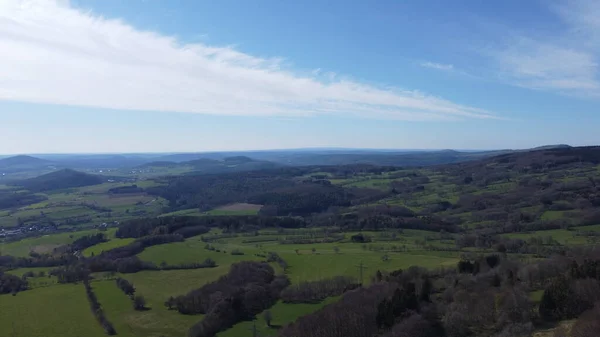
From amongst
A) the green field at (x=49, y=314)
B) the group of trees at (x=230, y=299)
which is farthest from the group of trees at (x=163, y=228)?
the group of trees at (x=230, y=299)

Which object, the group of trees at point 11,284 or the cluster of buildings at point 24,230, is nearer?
the group of trees at point 11,284

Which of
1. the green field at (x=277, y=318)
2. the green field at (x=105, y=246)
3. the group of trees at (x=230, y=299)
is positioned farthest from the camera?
the green field at (x=105, y=246)

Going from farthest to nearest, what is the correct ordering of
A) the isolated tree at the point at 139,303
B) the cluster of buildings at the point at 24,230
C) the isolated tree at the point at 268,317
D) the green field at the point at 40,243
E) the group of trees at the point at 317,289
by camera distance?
the cluster of buildings at the point at 24,230
the green field at the point at 40,243
the isolated tree at the point at 139,303
the group of trees at the point at 317,289
the isolated tree at the point at 268,317

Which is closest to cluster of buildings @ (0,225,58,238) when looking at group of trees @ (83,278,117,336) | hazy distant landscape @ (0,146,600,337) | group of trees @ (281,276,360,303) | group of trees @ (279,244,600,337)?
hazy distant landscape @ (0,146,600,337)

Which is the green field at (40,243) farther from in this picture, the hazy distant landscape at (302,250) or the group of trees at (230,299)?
the group of trees at (230,299)

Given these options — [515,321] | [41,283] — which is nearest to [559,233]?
[515,321]

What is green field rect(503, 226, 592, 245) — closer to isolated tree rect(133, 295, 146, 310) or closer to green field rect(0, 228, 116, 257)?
isolated tree rect(133, 295, 146, 310)

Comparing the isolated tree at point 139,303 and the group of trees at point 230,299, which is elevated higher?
the group of trees at point 230,299

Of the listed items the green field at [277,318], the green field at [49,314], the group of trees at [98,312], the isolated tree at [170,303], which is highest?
the green field at [277,318]

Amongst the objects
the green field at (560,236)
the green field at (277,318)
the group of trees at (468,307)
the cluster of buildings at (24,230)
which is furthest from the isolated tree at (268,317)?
the cluster of buildings at (24,230)
